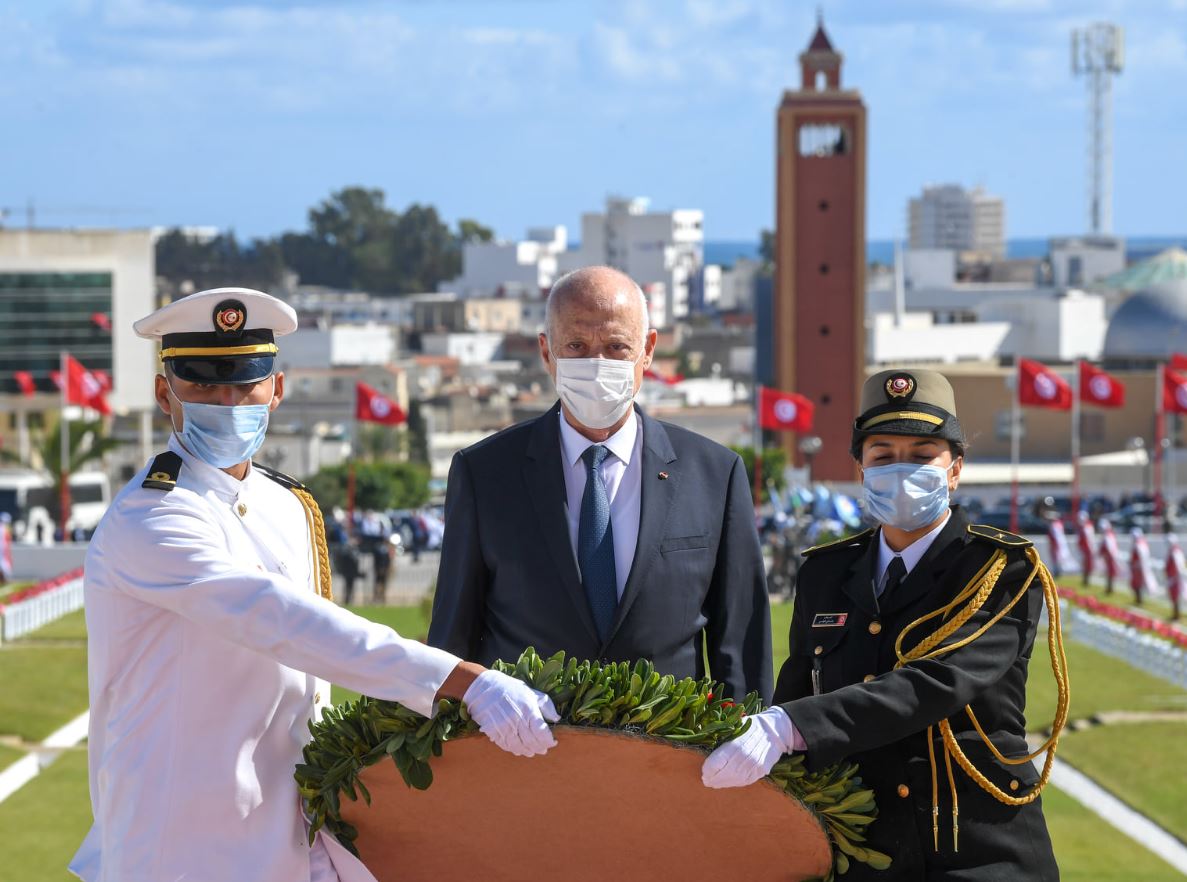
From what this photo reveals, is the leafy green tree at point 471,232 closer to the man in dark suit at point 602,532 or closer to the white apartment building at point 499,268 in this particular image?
the white apartment building at point 499,268

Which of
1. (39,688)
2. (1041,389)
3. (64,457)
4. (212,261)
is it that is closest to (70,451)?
(64,457)

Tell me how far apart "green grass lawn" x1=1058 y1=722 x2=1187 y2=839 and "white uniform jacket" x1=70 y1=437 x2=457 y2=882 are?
12316 mm

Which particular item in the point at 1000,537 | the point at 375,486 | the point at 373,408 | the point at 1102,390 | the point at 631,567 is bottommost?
the point at 375,486

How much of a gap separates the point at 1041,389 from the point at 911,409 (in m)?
31.8

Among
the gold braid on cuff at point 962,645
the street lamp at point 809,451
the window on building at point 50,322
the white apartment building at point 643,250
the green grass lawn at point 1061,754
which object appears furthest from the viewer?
the white apartment building at point 643,250

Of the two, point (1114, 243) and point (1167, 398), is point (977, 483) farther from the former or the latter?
point (1114, 243)

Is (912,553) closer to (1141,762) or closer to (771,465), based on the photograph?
(1141,762)

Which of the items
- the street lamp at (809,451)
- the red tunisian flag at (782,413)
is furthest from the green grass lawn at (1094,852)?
the street lamp at (809,451)

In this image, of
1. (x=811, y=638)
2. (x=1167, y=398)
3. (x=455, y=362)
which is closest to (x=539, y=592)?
(x=811, y=638)

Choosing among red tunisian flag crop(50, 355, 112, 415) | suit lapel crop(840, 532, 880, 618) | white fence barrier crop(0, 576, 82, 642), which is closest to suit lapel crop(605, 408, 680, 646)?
suit lapel crop(840, 532, 880, 618)

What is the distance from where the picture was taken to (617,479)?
472 cm

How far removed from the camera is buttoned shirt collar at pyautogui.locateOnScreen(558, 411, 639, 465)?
473 cm

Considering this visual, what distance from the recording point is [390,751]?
381 cm

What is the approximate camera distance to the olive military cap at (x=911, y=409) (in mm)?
4285
